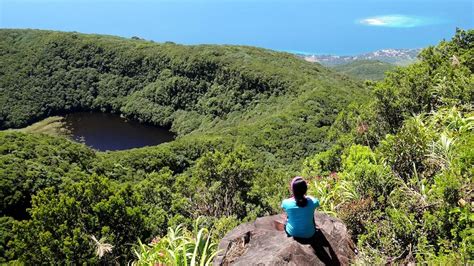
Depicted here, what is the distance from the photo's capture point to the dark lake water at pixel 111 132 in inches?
2761

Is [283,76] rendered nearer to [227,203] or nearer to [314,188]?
[227,203]

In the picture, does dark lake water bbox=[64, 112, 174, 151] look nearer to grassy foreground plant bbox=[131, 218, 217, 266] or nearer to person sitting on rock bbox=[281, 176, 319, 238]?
grassy foreground plant bbox=[131, 218, 217, 266]

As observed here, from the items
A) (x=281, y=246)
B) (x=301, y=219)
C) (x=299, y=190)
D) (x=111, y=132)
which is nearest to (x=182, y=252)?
(x=281, y=246)

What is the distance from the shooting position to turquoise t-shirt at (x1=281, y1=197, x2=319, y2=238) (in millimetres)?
6414

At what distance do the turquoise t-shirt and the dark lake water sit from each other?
63682 millimetres

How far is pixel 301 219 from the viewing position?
6402mm

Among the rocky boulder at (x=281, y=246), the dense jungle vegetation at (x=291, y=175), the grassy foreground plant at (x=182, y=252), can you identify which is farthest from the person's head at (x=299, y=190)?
the grassy foreground plant at (x=182, y=252)

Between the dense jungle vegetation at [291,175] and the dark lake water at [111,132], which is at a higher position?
the dense jungle vegetation at [291,175]

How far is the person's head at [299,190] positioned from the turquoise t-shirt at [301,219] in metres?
0.06

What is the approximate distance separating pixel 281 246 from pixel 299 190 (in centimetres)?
83

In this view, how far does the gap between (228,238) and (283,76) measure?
5969 centimetres

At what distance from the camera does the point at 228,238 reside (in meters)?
7.20

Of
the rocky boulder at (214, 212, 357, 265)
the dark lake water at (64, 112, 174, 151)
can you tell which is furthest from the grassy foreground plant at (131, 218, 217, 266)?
the dark lake water at (64, 112, 174, 151)

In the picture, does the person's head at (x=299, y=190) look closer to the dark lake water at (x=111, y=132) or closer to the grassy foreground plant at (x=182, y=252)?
the grassy foreground plant at (x=182, y=252)
